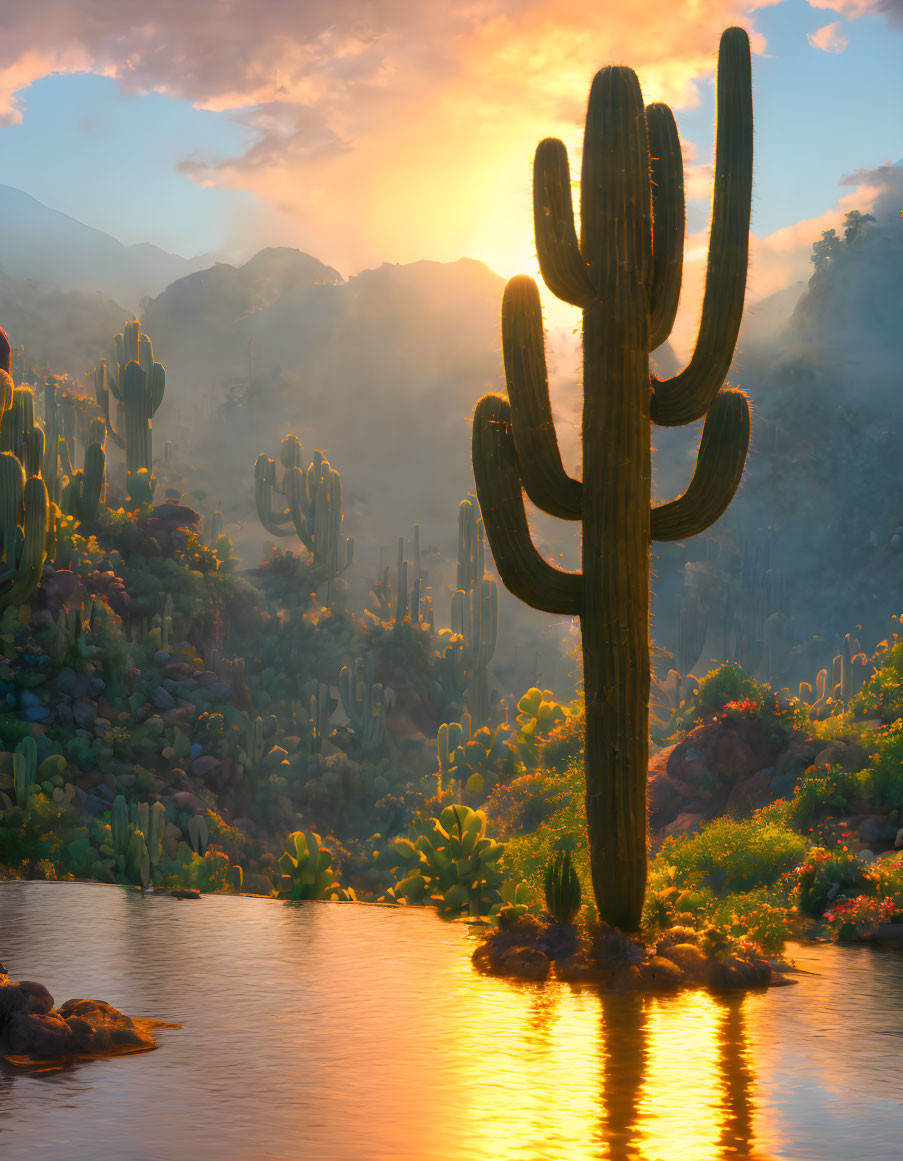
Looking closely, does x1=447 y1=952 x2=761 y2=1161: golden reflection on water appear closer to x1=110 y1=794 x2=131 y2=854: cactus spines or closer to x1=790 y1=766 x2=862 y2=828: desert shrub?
x1=790 y1=766 x2=862 y2=828: desert shrub

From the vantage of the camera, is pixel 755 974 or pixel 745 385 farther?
pixel 745 385

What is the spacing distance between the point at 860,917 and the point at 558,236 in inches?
268

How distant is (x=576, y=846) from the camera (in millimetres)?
15508

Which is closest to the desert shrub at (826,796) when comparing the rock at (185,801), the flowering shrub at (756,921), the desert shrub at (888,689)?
the desert shrub at (888,689)

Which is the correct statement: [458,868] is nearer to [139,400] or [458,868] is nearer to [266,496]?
[139,400]

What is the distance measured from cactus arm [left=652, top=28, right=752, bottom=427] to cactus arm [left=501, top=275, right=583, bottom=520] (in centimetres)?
99

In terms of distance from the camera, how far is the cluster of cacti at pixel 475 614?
37562mm

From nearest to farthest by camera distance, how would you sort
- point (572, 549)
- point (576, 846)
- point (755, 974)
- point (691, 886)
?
point (755, 974), point (691, 886), point (576, 846), point (572, 549)

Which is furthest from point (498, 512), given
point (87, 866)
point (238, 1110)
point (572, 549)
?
point (572, 549)

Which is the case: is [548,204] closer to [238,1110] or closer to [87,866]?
[238,1110]

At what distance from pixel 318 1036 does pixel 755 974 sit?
11.9ft

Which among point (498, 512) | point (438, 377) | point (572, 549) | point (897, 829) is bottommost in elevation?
point (897, 829)

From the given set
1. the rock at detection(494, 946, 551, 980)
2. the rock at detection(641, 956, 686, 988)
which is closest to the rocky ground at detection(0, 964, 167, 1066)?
the rock at detection(494, 946, 551, 980)

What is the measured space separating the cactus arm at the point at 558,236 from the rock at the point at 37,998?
6367 mm
